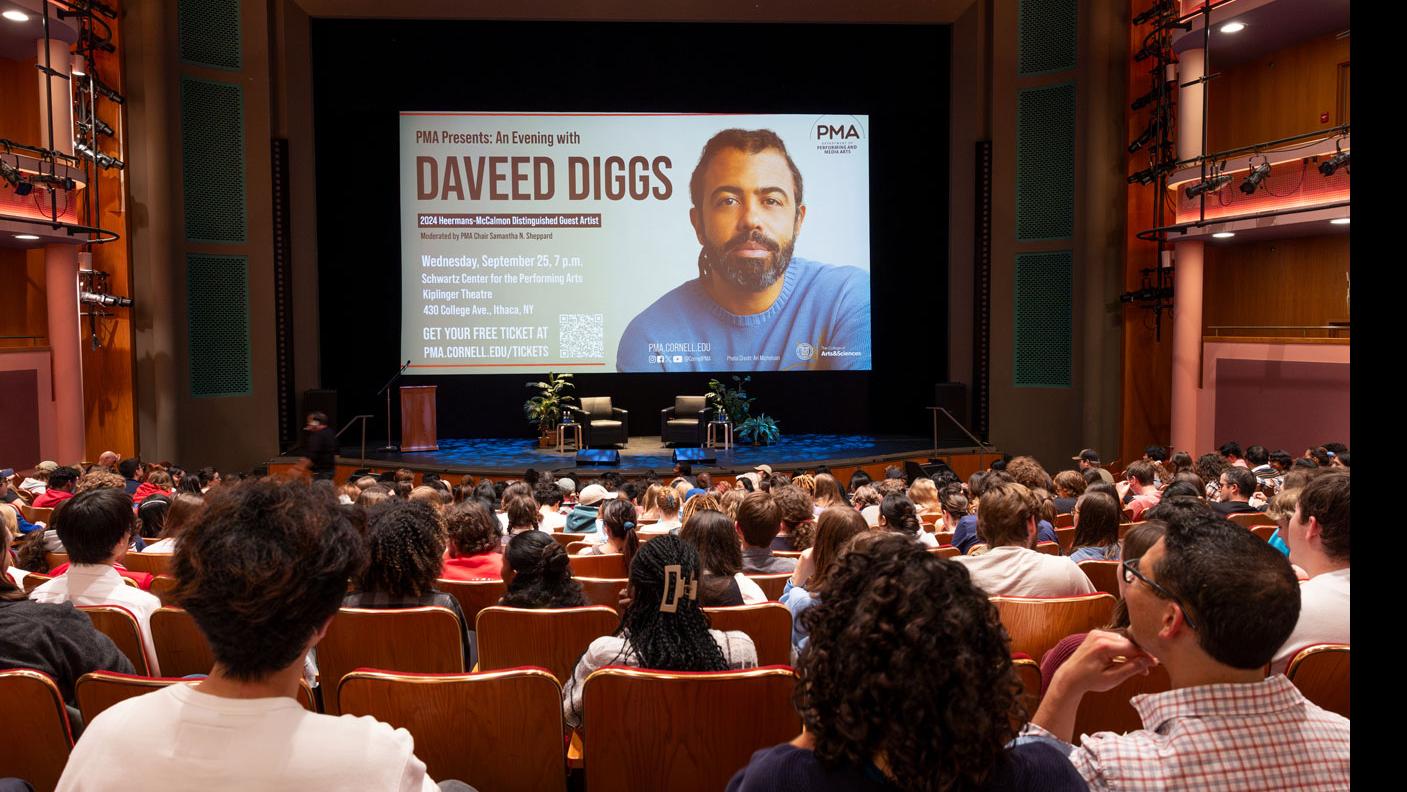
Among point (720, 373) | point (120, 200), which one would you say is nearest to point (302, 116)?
point (120, 200)

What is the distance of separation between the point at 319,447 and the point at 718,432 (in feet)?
17.0

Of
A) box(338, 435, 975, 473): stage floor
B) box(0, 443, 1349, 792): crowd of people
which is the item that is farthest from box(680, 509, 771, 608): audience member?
box(338, 435, 975, 473): stage floor

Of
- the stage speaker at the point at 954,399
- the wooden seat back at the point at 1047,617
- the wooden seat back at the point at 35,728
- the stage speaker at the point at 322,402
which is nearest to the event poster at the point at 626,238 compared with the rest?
the stage speaker at the point at 322,402

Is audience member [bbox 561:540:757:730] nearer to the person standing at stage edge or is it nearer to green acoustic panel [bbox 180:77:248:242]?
the person standing at stage edge

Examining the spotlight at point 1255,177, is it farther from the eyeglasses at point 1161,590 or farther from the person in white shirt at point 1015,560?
the eyeglasses at point 1161,590

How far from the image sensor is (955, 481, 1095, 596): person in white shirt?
333 centimetres

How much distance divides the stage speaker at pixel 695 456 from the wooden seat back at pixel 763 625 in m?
8.55

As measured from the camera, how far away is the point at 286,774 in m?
1.40

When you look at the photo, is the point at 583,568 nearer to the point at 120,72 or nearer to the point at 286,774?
the point at 286,774

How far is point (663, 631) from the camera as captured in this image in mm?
2482

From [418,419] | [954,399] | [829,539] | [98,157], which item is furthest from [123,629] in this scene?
[954,399]

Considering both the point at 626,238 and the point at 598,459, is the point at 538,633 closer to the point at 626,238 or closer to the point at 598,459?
the point at 598,459
